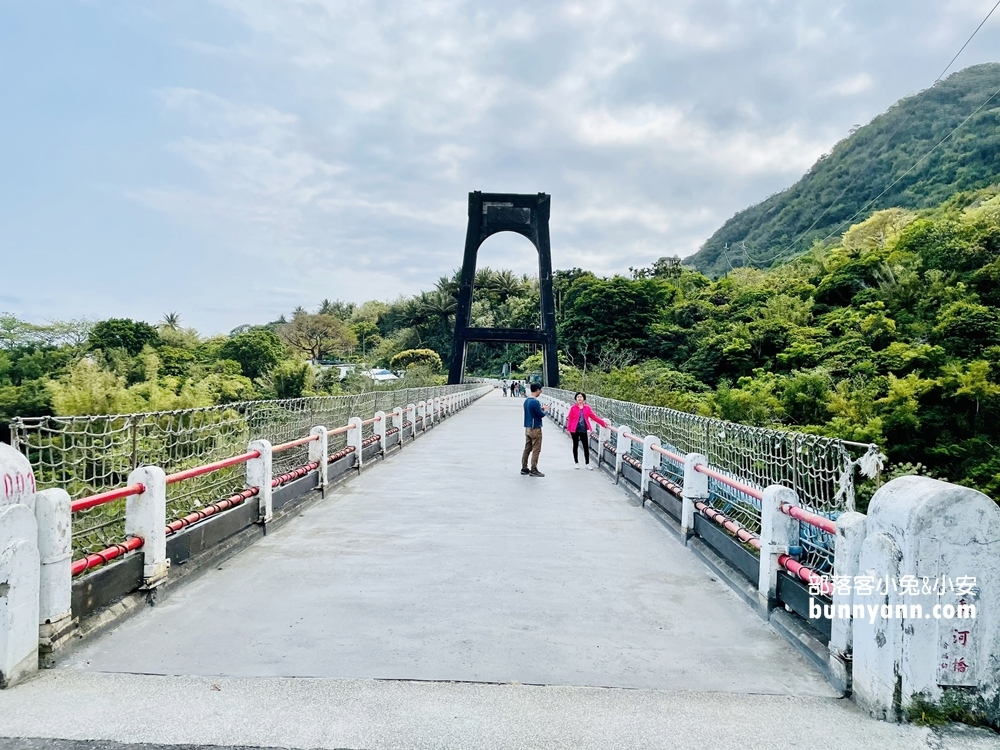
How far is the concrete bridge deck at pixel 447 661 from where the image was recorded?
9.70ft

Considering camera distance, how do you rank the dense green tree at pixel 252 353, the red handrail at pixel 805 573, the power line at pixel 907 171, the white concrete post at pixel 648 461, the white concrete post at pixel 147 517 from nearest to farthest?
the red handrail at pixel 805 573, the white concrete post at pixel 147 517, the white concrete post at pixel 648 461, the dense green tree at pixel 252 353, the power line at pixel 907 171

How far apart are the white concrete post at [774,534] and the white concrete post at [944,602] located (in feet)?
4.01

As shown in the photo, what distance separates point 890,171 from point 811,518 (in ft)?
313

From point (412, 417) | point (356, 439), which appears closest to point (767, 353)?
point (412, 417)

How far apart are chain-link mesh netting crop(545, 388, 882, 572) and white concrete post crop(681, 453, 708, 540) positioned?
124mm

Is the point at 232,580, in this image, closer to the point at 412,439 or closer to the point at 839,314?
the point at 412,439

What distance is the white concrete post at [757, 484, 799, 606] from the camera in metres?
4.23

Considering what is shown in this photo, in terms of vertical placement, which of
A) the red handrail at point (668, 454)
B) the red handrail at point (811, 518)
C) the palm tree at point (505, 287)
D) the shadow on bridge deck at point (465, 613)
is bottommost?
the shadow on bridge deck at point (465, 613)

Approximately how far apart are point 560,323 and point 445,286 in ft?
91.3

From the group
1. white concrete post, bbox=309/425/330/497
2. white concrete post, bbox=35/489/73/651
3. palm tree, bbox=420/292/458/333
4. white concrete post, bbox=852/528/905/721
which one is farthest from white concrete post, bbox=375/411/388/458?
palm tree, bbox=420/292/458/333

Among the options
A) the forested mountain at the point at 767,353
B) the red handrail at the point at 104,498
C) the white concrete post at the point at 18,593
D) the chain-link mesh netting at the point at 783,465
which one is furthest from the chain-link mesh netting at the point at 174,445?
the forested mountain at the point at 767,353

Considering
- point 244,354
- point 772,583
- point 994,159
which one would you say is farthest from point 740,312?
point 772,583

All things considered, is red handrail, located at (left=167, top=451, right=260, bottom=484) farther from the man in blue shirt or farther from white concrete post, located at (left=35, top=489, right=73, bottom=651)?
the man in blue shirt

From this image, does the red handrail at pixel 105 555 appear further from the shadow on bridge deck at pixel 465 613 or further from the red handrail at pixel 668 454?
the red handrail at pixel 668 454
